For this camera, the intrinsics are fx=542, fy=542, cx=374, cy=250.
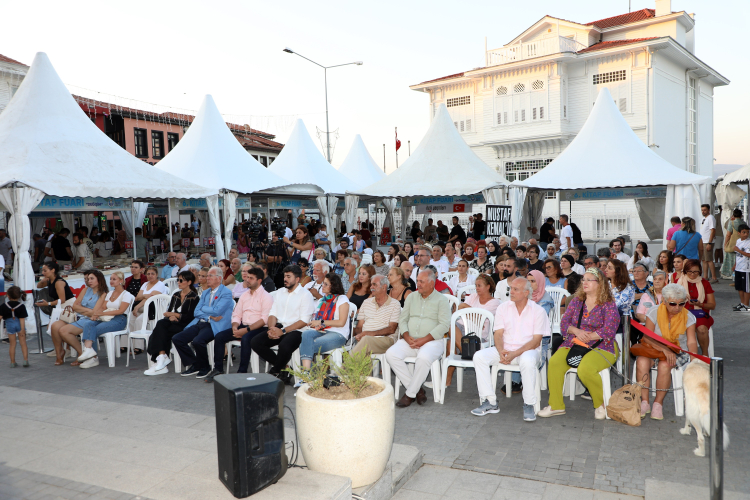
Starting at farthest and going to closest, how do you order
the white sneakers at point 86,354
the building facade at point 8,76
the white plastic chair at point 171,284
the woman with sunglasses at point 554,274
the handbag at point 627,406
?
the building facade at point 8,76
the white plastic chair at point 171,284
the white sneakers at point 86,354
the woman with sunglasses at point 554,274
the handbag at point 627,406

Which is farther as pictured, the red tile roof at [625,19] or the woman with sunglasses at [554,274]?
the red tile roof at [625,19]

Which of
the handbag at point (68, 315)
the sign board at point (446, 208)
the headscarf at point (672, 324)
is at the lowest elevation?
the handbag at point (68, 315)

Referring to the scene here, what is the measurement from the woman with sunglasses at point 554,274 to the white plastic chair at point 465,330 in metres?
1.51

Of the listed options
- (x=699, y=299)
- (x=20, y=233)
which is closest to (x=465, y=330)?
(x=699, y=299)

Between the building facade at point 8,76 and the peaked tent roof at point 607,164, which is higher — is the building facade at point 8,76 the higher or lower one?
the higher one

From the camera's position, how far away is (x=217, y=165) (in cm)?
1648

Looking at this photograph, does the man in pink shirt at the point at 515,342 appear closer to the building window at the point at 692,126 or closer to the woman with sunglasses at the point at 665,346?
the woman with sunglasses at the point at 665,346

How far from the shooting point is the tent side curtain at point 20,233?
990 cm

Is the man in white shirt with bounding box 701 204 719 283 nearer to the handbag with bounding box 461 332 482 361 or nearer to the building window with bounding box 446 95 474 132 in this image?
the handbag with bounding box 461 332 482 361

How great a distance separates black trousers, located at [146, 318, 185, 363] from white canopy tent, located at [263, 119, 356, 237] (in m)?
11.4

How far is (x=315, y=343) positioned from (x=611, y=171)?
37.9 ft

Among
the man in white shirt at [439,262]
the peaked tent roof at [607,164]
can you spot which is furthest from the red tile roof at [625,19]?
the man in white shirt at [439,262]

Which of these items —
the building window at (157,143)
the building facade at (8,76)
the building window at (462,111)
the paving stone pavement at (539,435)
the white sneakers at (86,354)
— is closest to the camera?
the paving stone pavement at (539,435)

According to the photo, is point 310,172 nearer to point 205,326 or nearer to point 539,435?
point 205,326
